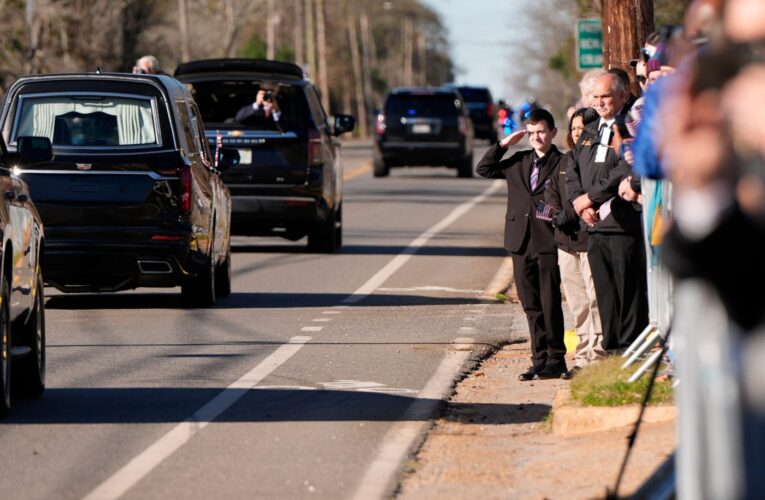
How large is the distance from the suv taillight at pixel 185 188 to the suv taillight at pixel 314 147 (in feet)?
18.1

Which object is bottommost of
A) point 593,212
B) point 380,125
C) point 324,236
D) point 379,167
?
point 379,167

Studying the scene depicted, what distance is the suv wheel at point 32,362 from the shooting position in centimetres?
981

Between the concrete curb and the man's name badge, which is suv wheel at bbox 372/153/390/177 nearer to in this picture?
the man's name badge

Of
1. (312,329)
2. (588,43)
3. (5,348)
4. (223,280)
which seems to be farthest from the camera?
(588,43)

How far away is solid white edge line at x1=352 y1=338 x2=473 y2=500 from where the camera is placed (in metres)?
7.55

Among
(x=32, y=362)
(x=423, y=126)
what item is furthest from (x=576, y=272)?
(x=423, y=126)

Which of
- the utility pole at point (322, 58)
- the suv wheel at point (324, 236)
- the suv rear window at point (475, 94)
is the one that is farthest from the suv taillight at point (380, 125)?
the utility pole at point (322, 58)

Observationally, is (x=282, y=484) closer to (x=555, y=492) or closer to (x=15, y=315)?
(x=555, y=492)

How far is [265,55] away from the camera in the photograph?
320 feet

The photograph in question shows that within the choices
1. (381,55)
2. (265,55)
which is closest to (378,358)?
(265,55)

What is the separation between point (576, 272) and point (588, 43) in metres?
19.0

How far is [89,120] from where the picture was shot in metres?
14.4

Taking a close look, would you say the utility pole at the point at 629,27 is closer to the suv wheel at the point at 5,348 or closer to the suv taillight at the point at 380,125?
the suv wheel at the point at 5,348

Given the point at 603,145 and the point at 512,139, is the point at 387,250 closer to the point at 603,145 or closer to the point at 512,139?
the point at 512,139
